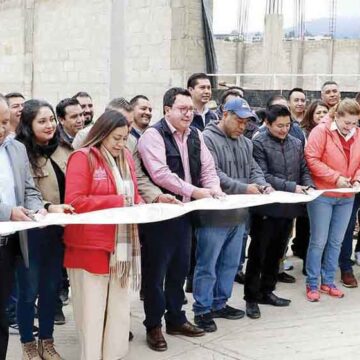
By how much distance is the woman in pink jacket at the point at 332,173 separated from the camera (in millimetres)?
5402

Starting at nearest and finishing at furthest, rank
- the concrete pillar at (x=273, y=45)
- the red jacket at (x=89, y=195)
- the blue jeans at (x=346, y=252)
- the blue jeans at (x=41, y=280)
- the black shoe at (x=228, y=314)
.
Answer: the red jacket at (x=89, y=195)
the blue jeans at (x=41, y=280)
the black shoe at (x=228, y=314)
the blue jeans at (x=346, y=252)
the concrete pillar at (x=273, y=45)

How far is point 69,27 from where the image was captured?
12609mm

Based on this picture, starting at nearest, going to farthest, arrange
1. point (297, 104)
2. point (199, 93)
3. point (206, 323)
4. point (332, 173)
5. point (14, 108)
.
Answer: point (206, 323), point (14, 108), point (332, 173), point (199, 93), point (297, 104)

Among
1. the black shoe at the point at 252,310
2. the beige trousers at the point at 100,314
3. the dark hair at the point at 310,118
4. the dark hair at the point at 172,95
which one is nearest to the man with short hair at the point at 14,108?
the dark hair at the point at 172,95

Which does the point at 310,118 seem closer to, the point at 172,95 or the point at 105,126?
the point at 172,95

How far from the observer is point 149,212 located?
406 cm

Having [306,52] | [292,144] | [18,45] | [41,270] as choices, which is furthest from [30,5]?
[306,52]

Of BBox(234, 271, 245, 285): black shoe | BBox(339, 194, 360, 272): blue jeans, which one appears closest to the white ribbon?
BBox(339, 194, 360, 272): blue jeans

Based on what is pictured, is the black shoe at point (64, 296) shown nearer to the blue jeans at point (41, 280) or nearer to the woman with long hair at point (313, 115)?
the blue jeans at point (41, 280)

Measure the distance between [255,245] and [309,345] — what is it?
957 millimetres

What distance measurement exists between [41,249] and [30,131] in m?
0.79

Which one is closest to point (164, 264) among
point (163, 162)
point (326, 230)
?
point (163, 162)

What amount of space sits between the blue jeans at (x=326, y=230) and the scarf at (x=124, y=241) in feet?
7.00

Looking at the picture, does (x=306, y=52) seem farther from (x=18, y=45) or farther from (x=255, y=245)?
(x=255, y=245)
